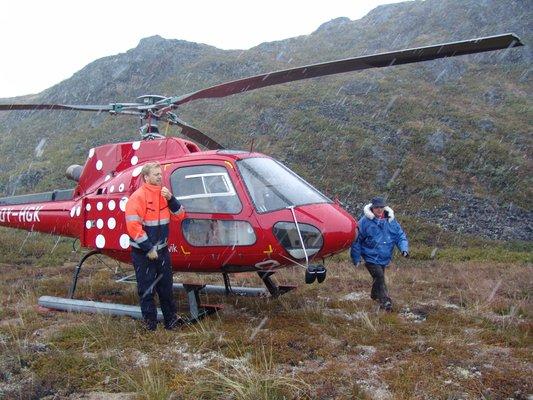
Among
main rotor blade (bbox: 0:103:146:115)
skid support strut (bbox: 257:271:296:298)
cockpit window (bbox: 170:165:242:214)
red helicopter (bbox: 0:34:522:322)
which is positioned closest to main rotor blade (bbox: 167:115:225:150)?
red helicopter (bbox: 0:34:522:322)

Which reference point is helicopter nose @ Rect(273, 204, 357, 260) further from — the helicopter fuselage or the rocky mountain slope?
the rocky mountain slope

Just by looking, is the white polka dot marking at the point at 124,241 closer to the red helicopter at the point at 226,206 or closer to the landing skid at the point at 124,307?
the red helicopter at the point at 226,206

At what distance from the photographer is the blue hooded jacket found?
23.0 feet

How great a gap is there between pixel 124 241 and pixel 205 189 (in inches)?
56.9

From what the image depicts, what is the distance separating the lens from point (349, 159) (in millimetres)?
21859

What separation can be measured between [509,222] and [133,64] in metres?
28.1

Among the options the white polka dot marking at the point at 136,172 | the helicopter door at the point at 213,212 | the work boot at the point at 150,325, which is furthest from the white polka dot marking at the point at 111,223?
the work boot at the point at 150,325

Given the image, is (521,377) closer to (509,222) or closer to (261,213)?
(261,213)

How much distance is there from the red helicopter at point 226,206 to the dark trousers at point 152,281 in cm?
47

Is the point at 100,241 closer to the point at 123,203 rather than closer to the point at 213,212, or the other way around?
the point at 123,203

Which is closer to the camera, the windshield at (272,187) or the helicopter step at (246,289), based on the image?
the windshield at (272,187)

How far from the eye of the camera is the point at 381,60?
458cm

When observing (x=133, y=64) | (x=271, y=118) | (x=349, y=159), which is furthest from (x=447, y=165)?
(x=133, y=64)

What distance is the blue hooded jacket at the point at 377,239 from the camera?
7.00 metres
